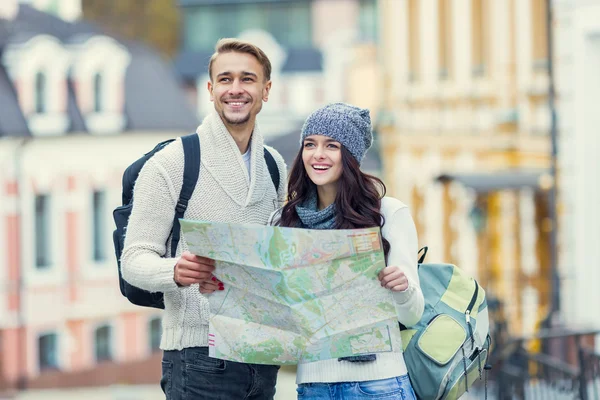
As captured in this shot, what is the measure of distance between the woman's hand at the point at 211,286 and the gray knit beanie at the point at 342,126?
59 cm

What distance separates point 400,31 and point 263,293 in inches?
857

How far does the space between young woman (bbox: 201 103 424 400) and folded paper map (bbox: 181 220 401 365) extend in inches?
3.7

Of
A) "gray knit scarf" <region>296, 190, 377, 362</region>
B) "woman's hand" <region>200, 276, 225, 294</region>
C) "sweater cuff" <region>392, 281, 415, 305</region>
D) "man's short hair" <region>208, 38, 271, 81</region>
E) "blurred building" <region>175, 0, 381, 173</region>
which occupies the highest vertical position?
"blurred building" <region>175, 0, 381, 173</region>

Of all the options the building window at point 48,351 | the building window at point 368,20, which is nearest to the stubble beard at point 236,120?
the building window at point 48,351

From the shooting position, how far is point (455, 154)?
23.4 m

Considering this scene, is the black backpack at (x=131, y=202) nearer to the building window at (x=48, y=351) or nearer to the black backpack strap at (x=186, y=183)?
the black backpack strap at (x=186, y=183)

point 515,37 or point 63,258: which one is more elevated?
point 515,37

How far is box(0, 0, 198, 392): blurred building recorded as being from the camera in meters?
41.1

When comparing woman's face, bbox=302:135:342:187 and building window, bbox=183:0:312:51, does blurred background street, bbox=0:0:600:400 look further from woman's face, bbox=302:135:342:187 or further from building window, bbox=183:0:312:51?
woman's face, bbox=302:135:342:187

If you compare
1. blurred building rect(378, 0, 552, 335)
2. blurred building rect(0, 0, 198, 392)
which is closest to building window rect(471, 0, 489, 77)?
blurred building rect(378, 0, 552, 335)

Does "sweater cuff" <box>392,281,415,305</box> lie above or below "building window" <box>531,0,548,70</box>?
below

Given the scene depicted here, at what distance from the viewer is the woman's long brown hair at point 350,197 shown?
14.8 ft

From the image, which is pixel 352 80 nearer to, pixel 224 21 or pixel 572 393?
pixel 224 21

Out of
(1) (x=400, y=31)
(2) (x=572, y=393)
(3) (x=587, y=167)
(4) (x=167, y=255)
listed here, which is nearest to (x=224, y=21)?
(1) (x=400, y=31)
